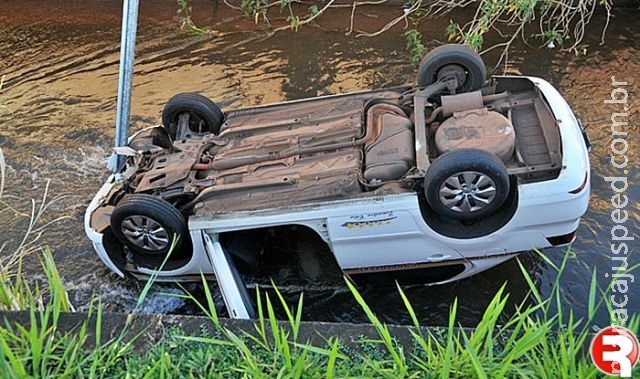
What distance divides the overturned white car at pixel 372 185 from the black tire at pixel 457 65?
1 centimetres

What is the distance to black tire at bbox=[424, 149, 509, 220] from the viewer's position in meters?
3.99

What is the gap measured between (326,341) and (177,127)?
365 cm

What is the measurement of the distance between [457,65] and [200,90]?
3971mm

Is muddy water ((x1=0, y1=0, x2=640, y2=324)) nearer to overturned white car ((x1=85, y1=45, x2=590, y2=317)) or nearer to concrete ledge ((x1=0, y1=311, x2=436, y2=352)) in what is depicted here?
overturned white car ((x1=85, y1=45, x2=590, y2=317))

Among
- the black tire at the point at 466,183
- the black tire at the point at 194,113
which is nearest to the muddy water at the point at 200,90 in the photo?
the black tire at the point at 466,183

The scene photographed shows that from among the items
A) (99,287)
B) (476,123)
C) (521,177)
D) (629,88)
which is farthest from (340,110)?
(629,88)

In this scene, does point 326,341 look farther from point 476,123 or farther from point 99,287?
point 99,287

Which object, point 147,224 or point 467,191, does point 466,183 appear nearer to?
point 467,191

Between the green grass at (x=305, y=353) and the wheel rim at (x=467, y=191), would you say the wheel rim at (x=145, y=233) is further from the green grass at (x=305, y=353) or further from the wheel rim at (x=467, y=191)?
Result: the wheel rim at (x=467, y=191)

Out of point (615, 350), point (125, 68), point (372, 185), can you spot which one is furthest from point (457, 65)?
point (615, 350)

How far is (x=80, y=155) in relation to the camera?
23.5 feet

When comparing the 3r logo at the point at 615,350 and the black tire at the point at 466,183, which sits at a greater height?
the black tire at the point at 466,183

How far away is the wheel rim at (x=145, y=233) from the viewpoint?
459 centimetres

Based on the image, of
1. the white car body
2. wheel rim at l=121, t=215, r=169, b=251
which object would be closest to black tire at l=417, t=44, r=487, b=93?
the white car body
